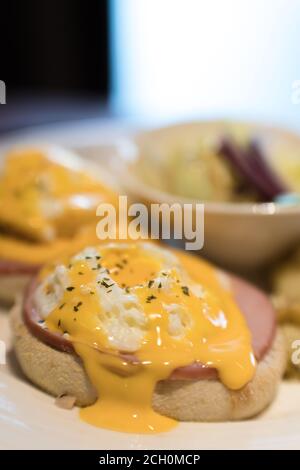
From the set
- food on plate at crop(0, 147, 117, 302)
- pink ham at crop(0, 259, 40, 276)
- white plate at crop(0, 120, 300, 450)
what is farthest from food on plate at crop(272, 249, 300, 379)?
pink ham at crop(0, 259, 40, 276)

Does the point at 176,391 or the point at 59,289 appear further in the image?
the point at 59,289

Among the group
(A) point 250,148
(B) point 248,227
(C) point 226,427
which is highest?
(A) point 250,148

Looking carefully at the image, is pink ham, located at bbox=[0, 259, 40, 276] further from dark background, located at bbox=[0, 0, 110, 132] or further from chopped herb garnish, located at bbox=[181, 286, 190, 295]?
dark background, located at bbox=[0, 0, 110, 132]

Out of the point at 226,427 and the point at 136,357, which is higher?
the point at 136,357

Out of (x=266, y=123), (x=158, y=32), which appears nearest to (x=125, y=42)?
(x=158, y=32)

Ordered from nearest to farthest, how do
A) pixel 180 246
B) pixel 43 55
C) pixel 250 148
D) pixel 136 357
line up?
1. pixel 136 357
2. pixel 180 246
3. pixel 250 148
4. pixel 43 55

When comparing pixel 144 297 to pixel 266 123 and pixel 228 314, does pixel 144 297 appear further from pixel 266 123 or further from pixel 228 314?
pixel 266 123

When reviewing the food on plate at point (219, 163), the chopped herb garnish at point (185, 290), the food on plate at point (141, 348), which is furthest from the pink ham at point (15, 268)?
the food on plate at point (219, 163)

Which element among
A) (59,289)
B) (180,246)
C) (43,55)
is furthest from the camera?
(43,55)
